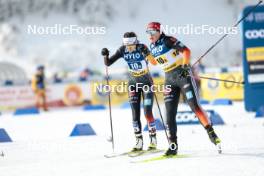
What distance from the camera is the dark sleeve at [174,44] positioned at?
913cm

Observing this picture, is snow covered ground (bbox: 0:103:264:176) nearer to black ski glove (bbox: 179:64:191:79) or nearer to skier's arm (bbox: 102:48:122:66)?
black ski glove (bbox: 179:64:191:79)

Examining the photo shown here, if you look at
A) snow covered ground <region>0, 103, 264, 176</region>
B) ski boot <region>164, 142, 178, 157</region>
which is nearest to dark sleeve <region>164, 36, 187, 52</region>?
ski boot <region>164, 142, 178, 157</region>

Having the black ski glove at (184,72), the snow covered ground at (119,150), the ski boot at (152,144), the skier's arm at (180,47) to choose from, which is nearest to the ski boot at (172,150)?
the snow covered ground at (119,150)

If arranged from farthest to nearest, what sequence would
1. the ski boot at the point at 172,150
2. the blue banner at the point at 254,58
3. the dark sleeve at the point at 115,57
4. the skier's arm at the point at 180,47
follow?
the blue banner at the point at 254,58
the dark sleeve at the point at 115,57
the ski boot at the point at 172,150
the skier's arm at the point at 180,47

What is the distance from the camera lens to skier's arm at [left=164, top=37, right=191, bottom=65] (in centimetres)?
909

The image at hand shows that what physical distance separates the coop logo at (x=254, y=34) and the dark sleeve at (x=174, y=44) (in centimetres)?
938

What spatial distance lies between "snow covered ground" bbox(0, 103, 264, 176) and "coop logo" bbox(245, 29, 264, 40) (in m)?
2.46

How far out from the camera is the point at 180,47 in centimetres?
914

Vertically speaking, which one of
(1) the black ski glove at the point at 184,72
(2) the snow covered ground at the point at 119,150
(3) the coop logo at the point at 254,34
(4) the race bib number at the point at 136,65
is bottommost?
(2) the snow covered ground at the point at 119,150

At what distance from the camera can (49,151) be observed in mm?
10969

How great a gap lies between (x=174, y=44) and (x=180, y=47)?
0.14 m

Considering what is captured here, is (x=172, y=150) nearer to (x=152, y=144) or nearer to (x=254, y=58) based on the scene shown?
(x=152, y=144)

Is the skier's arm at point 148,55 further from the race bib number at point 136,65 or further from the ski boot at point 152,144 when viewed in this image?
the ski boot at point 152,144

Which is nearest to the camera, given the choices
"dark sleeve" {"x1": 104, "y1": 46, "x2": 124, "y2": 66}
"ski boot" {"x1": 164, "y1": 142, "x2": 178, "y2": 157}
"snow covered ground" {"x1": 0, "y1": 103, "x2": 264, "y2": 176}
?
"snow covered ground" {"x1": 0, "y1": 103, "x2": 264, "y2": 176}
